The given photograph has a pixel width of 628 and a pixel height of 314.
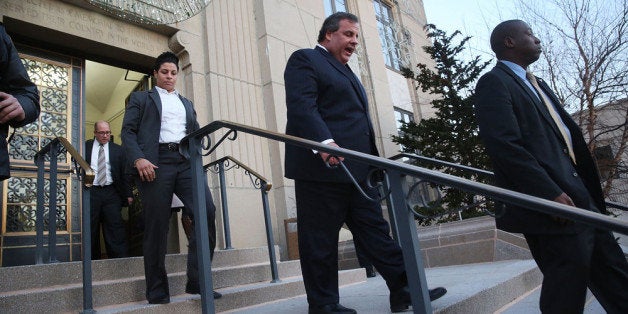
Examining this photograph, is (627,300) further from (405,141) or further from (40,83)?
(405,141)

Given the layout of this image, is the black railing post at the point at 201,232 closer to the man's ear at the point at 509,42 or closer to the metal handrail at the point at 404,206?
the metal handrail at the point at 404,206

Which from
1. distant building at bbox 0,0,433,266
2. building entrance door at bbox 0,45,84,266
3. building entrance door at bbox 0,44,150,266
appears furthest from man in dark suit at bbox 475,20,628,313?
building entrance door at bbox 0,44,150,266

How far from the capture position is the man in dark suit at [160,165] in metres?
2.97

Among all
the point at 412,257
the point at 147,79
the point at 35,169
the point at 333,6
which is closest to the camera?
the point at 412,257

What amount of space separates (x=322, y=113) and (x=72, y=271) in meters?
2.34

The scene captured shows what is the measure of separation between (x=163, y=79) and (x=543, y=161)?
277 centimetres

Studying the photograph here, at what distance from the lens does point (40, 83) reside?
5.23 m

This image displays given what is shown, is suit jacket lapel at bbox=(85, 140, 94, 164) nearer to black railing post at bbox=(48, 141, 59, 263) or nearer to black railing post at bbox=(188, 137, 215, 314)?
black railing post at bbox=(48, 141, 59, 263)

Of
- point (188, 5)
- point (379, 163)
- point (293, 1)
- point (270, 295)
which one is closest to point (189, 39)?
point (188, 5)

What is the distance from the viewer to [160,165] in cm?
316

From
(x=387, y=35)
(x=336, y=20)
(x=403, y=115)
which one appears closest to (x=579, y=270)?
(x=336, y=20)

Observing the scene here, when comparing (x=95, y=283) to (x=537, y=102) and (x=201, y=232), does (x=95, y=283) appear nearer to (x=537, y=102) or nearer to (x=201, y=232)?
(x=201, y=232)

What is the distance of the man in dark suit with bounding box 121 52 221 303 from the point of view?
297 centimetres

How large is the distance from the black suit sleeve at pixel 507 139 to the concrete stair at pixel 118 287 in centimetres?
218
